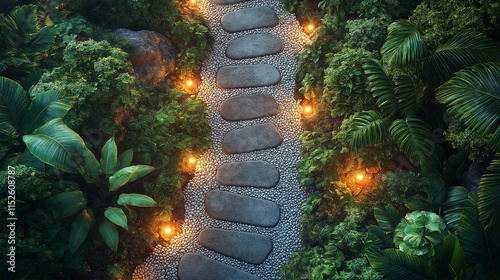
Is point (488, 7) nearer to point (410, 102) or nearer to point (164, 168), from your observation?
point (410, 102)

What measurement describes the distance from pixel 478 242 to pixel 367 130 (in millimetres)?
1824

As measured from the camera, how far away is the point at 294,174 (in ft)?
20.2

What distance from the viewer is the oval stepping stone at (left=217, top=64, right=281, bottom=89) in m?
7.00

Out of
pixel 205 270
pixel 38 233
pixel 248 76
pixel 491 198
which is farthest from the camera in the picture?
pixel 248 76

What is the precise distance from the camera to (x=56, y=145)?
14.6 ft

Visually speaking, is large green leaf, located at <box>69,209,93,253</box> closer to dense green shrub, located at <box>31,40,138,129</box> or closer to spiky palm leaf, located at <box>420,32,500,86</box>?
dense green shrub, located at <box>31,40,138,129</box>

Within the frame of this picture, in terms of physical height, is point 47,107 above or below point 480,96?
below

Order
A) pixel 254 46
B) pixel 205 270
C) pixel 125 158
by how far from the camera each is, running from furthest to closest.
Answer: pixel 254 46 → pixel 205 270 → pixel 125 158

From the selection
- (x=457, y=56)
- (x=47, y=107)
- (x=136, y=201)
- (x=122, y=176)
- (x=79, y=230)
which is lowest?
(x=79, y=230)

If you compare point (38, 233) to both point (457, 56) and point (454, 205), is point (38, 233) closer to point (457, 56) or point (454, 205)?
point (454, 205)

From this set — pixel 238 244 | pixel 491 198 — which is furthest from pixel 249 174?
pixel 491 198

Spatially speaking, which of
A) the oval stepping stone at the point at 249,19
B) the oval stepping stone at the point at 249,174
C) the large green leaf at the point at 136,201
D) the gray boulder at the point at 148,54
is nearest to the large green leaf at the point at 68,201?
the large green leaf at the point at 136,201

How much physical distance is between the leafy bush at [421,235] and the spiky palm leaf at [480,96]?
3.53 ft

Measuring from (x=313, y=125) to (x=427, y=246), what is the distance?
2.79 meters
